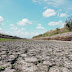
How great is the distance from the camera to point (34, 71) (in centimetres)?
148

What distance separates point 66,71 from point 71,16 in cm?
2534

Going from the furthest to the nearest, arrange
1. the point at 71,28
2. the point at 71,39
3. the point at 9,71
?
the point at 71,28
the point at 71,39
the point at 9,71

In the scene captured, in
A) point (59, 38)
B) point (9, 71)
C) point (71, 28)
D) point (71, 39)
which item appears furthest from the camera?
point (71, 28)

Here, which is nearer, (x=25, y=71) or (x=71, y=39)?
(x=25, y=71)

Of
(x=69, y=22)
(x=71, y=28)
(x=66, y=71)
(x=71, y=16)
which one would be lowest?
(x=66, y=71)

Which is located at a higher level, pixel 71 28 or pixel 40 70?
pixel 71 28

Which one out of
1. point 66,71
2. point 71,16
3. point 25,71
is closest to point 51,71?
point 66,71

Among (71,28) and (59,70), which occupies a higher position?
(71,28)

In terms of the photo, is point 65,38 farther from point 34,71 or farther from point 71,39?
point 34,71

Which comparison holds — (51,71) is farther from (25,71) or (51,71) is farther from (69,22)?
(69,22)

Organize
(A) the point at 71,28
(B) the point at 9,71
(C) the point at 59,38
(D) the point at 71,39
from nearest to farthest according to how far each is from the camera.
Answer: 1. (B) the point at 9,71
2. (D) the point at 71,39
3. (C) the point at 59,38
4. (A) the point at 71,28

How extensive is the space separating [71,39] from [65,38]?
2.66 feet

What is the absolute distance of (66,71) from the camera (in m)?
1.51

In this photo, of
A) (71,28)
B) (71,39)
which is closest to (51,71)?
(71,39)
